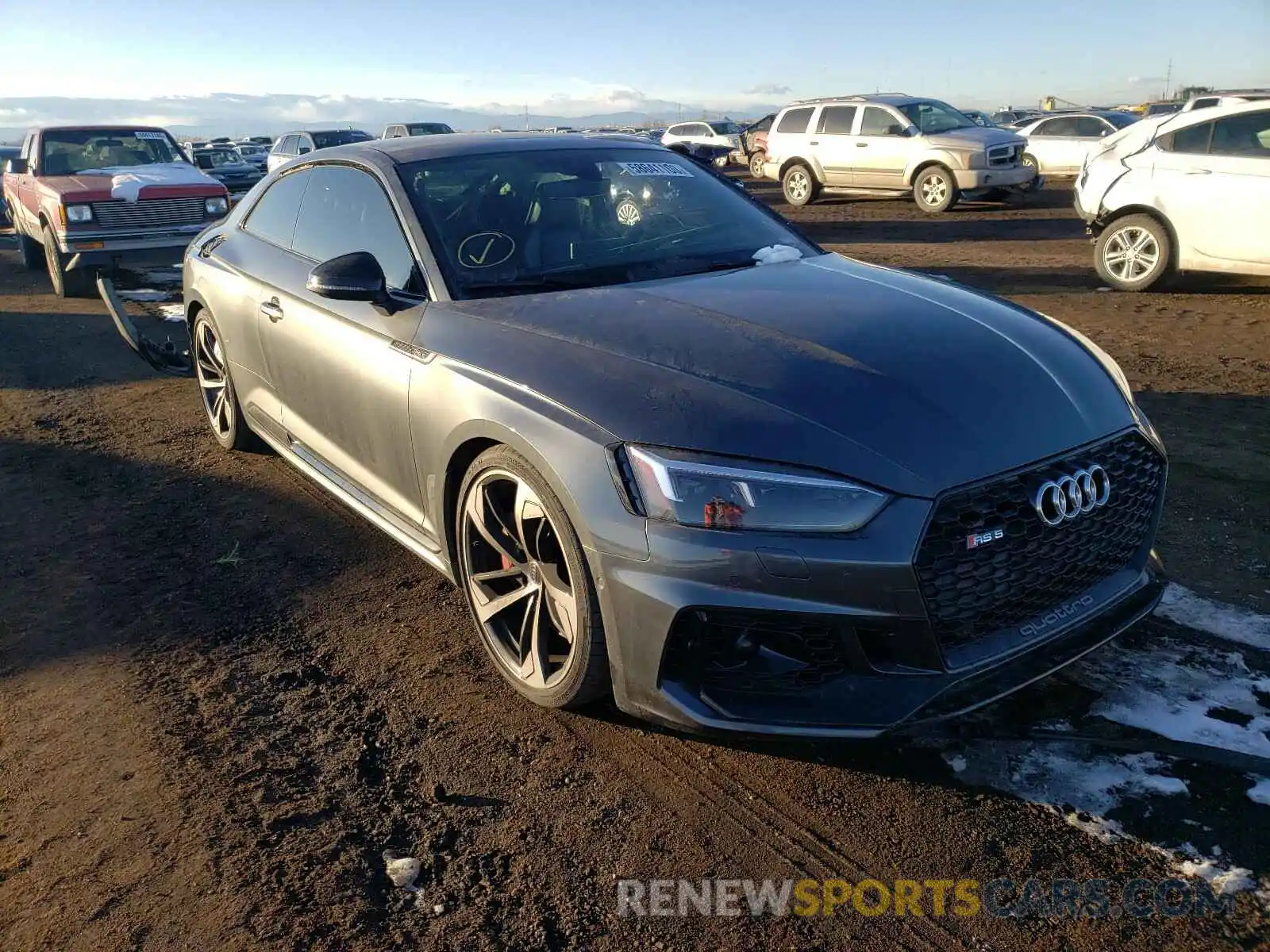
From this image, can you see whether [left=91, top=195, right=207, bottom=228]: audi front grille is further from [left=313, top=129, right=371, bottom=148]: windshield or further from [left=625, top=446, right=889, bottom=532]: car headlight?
[left=313, top=129, right=371, bottom=148]: windshield

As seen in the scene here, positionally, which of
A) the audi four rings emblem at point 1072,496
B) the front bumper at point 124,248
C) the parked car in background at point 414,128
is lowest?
the front bumper at point 124,248

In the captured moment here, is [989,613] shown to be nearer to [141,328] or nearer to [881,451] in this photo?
[881,451]

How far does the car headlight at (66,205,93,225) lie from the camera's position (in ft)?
36.3

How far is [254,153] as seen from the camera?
1559 inches

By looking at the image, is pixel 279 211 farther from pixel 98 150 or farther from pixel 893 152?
pixel 893 152

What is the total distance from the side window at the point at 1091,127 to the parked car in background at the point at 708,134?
38.5 feet

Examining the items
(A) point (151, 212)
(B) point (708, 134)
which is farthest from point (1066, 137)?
(A) point (151, 212)

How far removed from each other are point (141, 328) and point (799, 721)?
8562 millimetres

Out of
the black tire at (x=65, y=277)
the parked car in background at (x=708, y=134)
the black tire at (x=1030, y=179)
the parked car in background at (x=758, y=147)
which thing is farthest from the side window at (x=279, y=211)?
the parked car in background at (x=708, y=134)

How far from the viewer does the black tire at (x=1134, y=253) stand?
29.2 ft

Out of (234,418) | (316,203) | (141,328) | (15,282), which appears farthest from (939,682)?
(15,282)

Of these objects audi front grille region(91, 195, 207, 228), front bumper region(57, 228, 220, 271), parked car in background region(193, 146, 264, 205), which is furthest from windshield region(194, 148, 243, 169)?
front bumper region(57, 228, 220, 271)

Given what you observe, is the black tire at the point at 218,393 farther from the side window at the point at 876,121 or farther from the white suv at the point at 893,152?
the side window at the point at 876,121

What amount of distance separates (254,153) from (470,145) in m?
40.1
